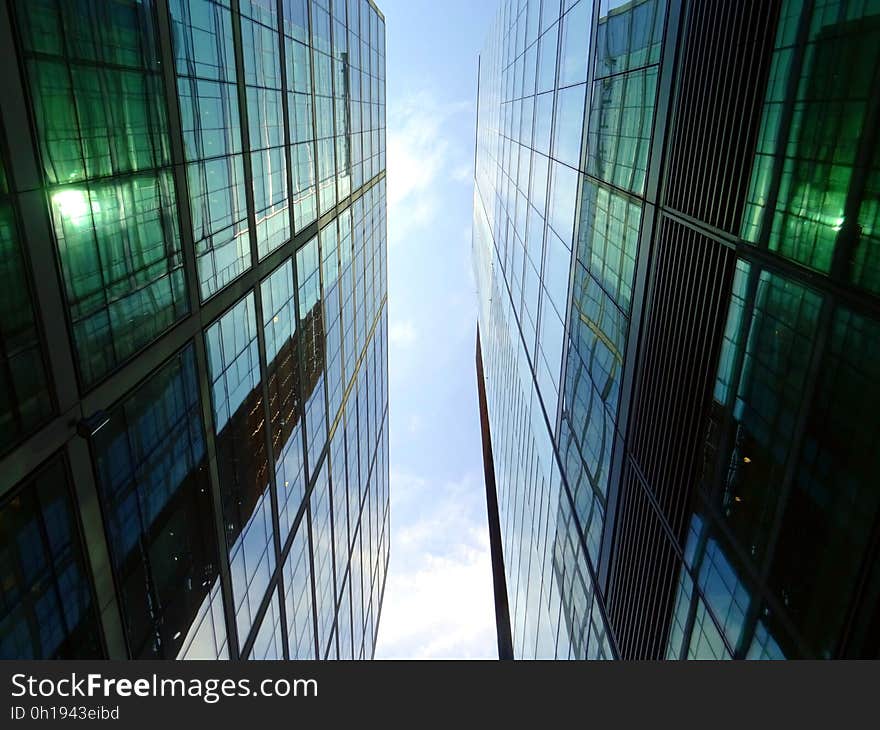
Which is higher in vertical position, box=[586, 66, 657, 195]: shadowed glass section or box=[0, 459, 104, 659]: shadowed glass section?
box=[586, 66, 657, 195]: shadowed glass section

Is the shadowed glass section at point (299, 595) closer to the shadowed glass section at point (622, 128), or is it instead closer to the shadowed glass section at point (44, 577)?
the shadowed glass section at point (44, 577)

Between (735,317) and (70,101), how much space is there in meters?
13.0

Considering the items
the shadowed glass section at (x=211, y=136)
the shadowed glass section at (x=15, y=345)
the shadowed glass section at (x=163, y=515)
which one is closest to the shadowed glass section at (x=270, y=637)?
the shadowed glass section at (x=163, y=515)

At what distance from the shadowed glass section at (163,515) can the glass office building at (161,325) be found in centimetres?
7

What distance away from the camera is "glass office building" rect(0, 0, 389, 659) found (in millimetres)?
9711

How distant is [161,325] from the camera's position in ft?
46.0

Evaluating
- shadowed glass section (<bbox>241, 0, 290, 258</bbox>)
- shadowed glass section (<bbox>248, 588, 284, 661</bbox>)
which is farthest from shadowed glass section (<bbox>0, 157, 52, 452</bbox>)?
shadowed glass section (<bbox>248, 588, 284, 661</bbox>)

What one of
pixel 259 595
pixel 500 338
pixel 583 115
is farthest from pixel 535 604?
pixel 583 115

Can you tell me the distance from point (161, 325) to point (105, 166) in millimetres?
3847

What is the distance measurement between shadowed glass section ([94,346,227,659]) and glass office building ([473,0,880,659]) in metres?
12.4

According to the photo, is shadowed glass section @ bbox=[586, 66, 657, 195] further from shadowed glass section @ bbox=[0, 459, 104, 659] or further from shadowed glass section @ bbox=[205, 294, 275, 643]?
shadowed glass section @ bbox=[0, 459, 104, 659]

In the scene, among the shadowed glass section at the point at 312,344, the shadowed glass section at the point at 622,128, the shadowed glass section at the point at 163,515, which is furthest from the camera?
the shadowed glass section at the point at 312,344

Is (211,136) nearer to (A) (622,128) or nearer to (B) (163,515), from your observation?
(B) (163,515)

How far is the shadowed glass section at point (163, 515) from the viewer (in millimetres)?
12672
